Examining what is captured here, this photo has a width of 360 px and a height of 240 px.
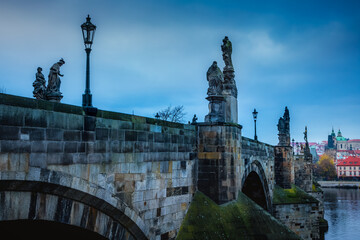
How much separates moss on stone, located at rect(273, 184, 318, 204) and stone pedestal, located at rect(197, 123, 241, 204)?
53.0ft

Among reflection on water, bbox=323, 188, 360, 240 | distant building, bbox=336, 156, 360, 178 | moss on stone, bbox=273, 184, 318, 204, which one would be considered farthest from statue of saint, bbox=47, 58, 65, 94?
distant building, bbox=336, 156, 360, 178

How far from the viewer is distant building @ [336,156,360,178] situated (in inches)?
5305

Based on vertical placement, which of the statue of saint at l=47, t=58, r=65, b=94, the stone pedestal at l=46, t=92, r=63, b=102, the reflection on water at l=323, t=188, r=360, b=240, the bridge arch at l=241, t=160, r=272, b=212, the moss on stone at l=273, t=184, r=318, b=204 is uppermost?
the statue of saint at l=47, t=58, r=65, b=94

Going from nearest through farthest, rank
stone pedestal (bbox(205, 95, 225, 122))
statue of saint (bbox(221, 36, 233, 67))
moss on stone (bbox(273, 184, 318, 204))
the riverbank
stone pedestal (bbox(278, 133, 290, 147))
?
1. stone pedestal (bbox(205, 95, 225, 122))
2. statue of saint (bbox(221, 36, 233, 67))
3. moss on stone (bbox(273, 184, 318, 204))
4. stone pedestal (bbox(278, 133, 290, 147))
5. the riverbank

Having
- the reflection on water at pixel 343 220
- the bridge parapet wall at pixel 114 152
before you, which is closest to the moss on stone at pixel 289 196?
the reflection on water at pixel 343 220

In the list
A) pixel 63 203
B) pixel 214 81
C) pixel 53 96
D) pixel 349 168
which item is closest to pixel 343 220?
pixel 214 81

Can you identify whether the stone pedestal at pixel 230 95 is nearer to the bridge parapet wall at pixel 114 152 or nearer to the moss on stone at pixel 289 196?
the bridge parapet wall at pixel 114 152

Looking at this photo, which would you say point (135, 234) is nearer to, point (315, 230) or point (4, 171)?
point (4, 171)

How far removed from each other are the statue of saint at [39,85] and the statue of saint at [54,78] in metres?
1.78

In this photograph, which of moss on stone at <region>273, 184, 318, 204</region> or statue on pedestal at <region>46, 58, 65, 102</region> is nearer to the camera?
statue on pedestal at <region>46, 58, 65, 102</region>

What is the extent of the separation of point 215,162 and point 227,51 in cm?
466

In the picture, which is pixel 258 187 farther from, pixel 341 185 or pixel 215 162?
pixel 341 185

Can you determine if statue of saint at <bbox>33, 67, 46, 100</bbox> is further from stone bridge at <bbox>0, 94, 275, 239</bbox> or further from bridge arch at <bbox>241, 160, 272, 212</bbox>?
bridge arch at <bbox>241, 160, 272, 212</bbox>

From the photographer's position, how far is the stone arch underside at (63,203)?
595 cm
